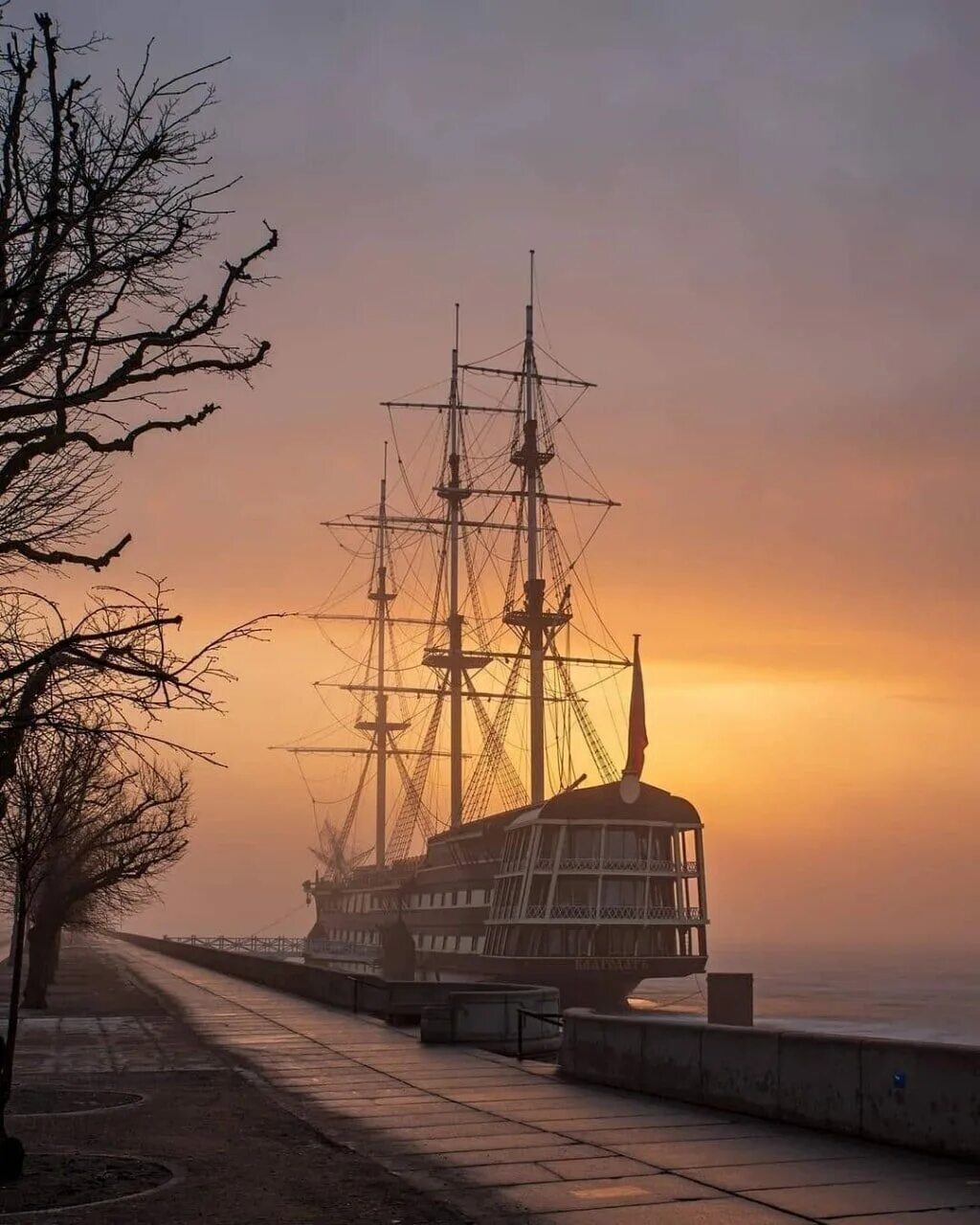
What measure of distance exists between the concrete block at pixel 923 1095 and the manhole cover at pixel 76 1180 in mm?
5601

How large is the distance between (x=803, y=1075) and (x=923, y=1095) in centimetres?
170

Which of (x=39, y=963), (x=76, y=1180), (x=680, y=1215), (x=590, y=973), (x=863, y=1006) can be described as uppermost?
(x=590, y=973)

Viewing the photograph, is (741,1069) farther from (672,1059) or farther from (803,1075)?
(672,1059)

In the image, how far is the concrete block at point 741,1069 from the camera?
12.6 m

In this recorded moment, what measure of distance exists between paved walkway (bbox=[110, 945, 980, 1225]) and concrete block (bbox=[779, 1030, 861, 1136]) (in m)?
0.16

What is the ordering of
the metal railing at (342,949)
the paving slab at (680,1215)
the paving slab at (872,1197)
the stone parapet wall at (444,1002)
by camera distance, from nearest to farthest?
the paving slab at (680,1215) < the paving slab at (872,1197) < the stone parapet wall at (444,1002) < the metal railing at (342,949)

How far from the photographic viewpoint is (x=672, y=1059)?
1436cm

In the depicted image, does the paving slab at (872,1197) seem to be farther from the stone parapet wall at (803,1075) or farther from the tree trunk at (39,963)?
the tree trunk at (39,963)

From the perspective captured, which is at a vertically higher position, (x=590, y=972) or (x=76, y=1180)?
(x=590, y=972)

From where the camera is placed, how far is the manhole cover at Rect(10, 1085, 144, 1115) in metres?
13.8

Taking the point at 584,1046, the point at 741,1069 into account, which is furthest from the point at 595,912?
the point at 741,1069

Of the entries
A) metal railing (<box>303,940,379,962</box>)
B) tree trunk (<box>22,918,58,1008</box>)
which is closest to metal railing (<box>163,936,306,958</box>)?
metal railing (<box>303,940,379,962</box>)

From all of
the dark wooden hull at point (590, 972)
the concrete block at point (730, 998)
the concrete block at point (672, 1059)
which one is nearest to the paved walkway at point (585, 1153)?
the concrete block at point (672, 1059)

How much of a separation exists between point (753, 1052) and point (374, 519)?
343 ft
